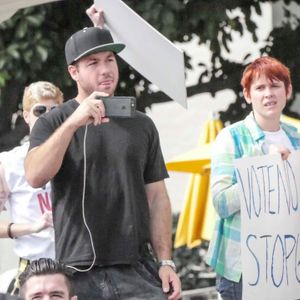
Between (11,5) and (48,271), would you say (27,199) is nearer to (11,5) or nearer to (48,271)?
(11,5)

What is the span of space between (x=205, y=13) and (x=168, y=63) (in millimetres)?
4856

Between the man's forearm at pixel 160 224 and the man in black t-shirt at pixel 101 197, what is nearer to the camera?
the man in black t-shirt at pixel 101 197

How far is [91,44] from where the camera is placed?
227 inches

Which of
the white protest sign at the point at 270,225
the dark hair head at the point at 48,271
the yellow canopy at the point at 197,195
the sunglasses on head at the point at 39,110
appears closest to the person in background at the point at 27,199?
the sunglasses on head at the point at 39,110

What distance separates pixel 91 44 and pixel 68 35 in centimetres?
500

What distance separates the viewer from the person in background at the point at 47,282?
5.13 meters

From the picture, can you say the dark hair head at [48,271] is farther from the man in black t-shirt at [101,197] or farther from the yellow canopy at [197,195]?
the yellow canopy at [197,195]

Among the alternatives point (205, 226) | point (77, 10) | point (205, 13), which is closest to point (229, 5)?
point (205, 13)

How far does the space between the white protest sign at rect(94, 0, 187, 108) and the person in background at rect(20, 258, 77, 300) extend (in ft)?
3.04

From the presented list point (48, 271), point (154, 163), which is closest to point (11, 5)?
point (154, 163)

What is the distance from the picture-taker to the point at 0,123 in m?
11.5

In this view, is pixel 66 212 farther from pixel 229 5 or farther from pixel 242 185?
pixel 229 5

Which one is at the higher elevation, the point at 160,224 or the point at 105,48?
the point at 105,48

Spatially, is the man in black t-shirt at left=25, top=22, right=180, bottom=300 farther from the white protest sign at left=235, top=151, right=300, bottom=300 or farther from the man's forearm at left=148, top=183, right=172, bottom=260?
the white protest sign at left=235, top=151, right=300, bottom=300
